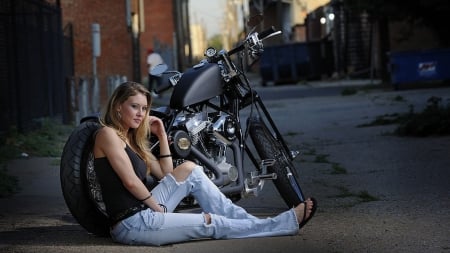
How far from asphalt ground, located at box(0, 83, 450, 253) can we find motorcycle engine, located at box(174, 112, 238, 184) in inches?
26.8

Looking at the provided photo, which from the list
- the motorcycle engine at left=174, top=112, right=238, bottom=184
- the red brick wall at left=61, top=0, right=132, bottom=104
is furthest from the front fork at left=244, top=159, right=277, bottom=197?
the red brick wall at left=61, top=0, right=132, bottom=104

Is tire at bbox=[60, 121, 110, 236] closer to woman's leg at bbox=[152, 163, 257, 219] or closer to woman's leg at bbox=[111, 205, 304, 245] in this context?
woman's leg at bbox=[111, 205, 304, 245]

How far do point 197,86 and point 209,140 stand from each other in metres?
0.42

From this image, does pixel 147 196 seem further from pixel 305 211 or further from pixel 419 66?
pixel 419 66

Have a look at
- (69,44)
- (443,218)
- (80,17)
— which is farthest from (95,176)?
(80,17)

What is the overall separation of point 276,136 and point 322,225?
980 millimetres

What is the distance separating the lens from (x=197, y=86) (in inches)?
246

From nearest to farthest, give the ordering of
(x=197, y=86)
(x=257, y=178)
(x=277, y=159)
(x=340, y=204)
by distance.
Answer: (x=197, y=86) → (x=257, y=178) → (x=277, y=159) → (x=340, y=204)

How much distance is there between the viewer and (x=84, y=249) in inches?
226

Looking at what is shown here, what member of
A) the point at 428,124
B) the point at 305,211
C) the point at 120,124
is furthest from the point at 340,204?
the point at 428,124

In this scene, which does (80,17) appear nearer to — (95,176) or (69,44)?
(69,44)

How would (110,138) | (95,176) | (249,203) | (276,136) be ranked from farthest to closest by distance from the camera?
1. (249,203)
2. (276,136)
3. (95,176)
4. (110,138)

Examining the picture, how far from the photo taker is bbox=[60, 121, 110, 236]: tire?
600 cm

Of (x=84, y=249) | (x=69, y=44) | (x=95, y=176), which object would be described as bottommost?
(x=84, y=249)
